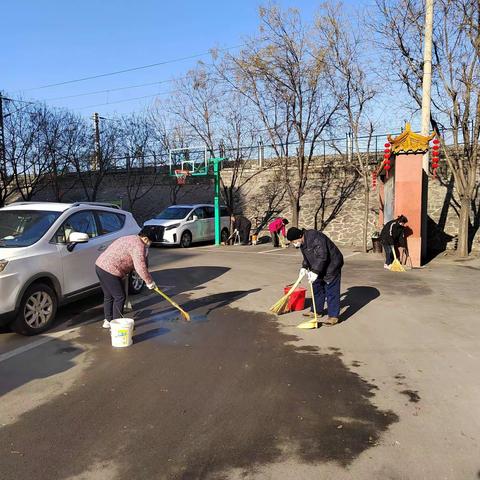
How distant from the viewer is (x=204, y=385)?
463 centimetres

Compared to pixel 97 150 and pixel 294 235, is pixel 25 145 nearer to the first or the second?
pixel 97 150

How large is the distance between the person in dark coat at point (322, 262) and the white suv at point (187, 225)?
13.0 m

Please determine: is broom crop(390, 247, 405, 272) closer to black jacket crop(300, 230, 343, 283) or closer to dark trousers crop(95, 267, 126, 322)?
black jacket crop(300, 230, 343, 283)

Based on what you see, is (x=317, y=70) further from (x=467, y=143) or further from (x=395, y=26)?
(x=467, y=143)

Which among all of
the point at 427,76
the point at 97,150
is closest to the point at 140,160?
the point at 97,150

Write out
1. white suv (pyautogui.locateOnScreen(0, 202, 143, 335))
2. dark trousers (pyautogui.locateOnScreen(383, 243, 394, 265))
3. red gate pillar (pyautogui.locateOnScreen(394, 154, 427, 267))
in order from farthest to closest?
red gate pillar (pyautogui.locateOnScreen(394, 154, 427, 267)) → dark trousers (pyautogui.locateOnScreen(383, 243, 394, 265)) → white suv (pyautogui.locateOnScreen(0, 202, 143, 335))

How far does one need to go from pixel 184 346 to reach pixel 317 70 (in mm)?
15333

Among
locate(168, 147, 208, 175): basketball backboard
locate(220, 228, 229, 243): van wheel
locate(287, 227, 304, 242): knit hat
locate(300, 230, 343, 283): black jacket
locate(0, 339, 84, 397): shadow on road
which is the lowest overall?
locate(0, 339, 84, 397): shadow on road

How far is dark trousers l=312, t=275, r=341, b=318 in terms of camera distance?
6.84 metres

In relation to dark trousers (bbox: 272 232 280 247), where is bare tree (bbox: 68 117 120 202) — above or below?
above

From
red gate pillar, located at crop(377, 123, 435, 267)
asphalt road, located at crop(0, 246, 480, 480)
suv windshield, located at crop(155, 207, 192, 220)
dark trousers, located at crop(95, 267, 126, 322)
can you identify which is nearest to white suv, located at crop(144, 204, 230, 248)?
suv windshield, located at crop(155, 207, 192, 220)

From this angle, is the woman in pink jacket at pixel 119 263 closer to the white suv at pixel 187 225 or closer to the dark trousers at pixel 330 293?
the dark trousers at pixel 330 293

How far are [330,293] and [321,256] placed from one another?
60 cm

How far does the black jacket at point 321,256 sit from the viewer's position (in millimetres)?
6688
